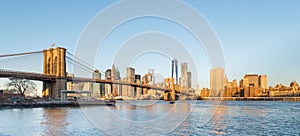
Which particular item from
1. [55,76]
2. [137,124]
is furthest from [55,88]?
[137,124]

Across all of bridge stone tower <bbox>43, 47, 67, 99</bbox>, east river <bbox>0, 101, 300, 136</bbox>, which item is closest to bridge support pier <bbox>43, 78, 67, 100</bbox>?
bridge stone tower <bbox>43, 47, 67, 99</bbox>

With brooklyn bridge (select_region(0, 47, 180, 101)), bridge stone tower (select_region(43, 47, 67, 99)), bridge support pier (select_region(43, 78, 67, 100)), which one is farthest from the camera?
bridge stone tower (select_region(43, 47, 67, 99))

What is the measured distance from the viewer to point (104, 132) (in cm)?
2084

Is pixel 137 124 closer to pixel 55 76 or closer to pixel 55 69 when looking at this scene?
pixel 55 76

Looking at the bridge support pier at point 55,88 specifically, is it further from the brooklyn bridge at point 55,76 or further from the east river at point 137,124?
the east river at point 137,124

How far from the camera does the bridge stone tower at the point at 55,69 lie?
201ft

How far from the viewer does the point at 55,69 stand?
6581 centimetres

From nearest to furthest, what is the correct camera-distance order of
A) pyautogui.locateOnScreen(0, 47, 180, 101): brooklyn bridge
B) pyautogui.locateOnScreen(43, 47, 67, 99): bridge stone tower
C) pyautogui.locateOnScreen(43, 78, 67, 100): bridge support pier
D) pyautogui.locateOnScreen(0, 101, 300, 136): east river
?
pyautogui.locateOnScreen(0, 101, 300, 136): east river → pyautogui.locateOnScreen(0, 47, 180, 101): brooklyn bridge → pyautogui.locateOnScreen(43, 78, 67, 100): bridge support pier → pyautogui.locateOnScreen(43, 47, 67, 99): bridge stone tower

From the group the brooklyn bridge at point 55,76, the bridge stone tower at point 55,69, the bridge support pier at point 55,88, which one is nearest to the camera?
the brooklyn bridge at point 55,76

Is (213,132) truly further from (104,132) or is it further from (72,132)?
(72,132)

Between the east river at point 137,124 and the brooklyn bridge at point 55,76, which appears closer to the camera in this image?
the east river at point 137,124

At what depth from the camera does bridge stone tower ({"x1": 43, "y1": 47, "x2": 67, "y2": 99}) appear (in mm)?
61188

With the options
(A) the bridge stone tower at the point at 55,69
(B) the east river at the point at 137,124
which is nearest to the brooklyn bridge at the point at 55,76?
(A) the bridge stone tower at the point at 55,69

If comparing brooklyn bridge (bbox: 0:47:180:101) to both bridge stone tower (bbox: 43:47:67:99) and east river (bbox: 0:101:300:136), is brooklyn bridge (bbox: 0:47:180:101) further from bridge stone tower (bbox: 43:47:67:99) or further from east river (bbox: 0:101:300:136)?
east river (bbox: 0:101:300:136)
